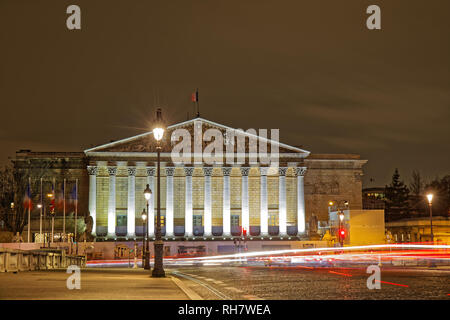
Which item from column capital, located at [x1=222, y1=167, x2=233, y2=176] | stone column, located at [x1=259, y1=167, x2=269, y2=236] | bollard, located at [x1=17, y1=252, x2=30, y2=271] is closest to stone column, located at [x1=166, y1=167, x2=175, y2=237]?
column capital, located at [x1=222, y1=167, x2=233, y2=176]

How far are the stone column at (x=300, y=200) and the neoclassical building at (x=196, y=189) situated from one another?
80 mm

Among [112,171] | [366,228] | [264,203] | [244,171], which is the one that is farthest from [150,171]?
[366,228]

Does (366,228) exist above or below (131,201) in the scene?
below

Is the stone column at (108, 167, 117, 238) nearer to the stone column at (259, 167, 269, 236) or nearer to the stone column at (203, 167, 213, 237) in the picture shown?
the stone column at (203, 167, 213, 237)

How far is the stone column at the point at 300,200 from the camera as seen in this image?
9006 cm

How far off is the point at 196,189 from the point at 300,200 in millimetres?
14422

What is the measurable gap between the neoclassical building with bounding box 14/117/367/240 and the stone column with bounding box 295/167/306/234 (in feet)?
0.26

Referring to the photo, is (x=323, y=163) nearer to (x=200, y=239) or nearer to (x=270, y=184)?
(x=270, y=184)

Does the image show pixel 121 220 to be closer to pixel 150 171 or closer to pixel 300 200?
pixel 150 171

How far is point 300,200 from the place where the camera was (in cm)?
9062

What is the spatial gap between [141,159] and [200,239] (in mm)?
13102

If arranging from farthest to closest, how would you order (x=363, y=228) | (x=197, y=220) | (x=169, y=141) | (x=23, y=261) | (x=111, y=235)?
(x=197, y=220)
(x=169, y=141)
(x=111, y=235)
(x=363, y=228)
(x=23, y=261)

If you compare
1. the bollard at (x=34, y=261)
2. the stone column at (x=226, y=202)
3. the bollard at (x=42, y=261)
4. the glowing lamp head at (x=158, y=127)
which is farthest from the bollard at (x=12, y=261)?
the stone column at (x=226, y=202)

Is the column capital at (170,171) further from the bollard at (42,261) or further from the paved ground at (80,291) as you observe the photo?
the paved ground at (80,291)
